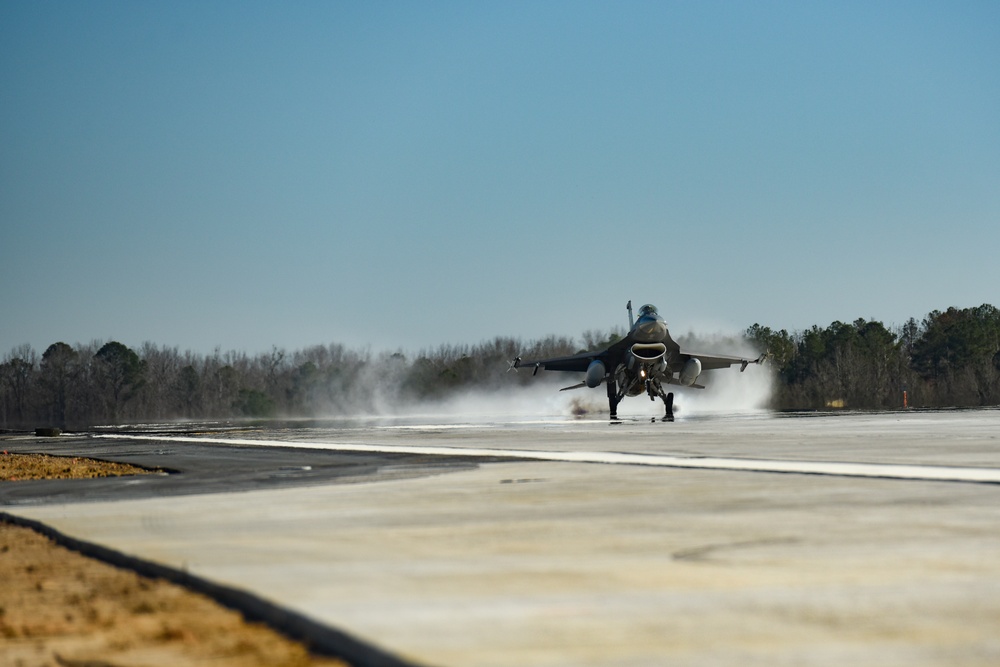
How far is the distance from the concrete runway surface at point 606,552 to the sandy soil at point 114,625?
0.34 m

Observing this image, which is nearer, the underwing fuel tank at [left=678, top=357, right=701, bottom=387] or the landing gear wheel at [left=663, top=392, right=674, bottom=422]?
the underwing fuel tank at [left=678, top=357, right=701, bottom=387]

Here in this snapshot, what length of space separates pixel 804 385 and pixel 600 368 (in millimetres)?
103899

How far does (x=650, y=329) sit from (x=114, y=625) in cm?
4012

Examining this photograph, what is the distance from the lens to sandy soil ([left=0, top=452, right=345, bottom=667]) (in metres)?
5.98

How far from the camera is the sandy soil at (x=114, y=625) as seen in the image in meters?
5.98

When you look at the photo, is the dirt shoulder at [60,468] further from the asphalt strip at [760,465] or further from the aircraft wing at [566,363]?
the aircraft wing at [566,363]

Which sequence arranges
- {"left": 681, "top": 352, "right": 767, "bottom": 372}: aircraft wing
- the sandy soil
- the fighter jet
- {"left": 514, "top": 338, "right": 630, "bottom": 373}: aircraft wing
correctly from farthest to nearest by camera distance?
{"left": 681, "top": 352, "right": 767, "bottom": 372}: aircraft wing → {"left": 514, "top": 338, "right": 630, "bottom": 373}: aircraft wing → the fighter jet → the sandy soil

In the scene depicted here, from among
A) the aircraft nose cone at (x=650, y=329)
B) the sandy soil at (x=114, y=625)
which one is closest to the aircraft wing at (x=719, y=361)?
the aircraft nose cone at (x=650, y=329)

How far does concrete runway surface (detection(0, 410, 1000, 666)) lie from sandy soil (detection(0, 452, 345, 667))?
13.3 inches

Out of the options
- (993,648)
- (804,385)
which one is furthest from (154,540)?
(804,385)

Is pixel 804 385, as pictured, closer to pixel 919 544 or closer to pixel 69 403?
pixel 69 403

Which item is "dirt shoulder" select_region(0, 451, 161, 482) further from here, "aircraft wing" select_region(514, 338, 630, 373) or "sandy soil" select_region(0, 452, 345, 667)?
"aircraft wing" select_region(514, 338, 630, 373)

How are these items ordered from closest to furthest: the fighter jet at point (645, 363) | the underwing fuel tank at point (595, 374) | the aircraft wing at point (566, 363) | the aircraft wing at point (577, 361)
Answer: the fighter jet at point (645, 363), the underwing fuel tank at point (595, 374), the aircraft wing at point (577, 361), the aircraft wing at point (566, 363)

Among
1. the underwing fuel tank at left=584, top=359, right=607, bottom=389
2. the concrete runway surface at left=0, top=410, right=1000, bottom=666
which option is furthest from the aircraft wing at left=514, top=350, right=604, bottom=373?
the concrete runway surface at left=0, top=410, right=1000, bottom=666
